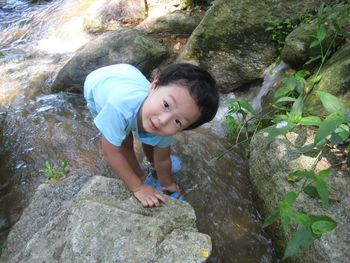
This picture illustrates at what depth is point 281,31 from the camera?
3.81 metres

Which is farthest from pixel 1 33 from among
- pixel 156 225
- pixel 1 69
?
pixel 156 225

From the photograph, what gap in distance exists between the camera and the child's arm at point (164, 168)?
254 cm

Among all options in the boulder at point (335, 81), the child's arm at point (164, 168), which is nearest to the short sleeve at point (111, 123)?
the child's arm at point (164, 168)

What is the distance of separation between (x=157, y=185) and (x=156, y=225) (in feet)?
2.90

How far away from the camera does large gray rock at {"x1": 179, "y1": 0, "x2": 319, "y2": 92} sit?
385cm

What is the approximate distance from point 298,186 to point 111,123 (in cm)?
115

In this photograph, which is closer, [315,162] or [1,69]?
[315,162]

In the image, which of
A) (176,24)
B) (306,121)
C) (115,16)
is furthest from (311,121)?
(115,16)

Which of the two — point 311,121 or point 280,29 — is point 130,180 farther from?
point 280,29

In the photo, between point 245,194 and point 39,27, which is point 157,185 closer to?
point 245,194

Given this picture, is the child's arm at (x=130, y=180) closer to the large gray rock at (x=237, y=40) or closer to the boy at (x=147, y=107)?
the boy at (x=147, y=107)

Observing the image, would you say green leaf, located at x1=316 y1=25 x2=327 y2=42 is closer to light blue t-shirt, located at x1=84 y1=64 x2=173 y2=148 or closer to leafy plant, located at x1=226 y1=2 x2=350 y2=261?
leafy plant, located at x1=226 y1=2 x2=350 y2=261

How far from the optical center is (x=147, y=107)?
6.55 feet

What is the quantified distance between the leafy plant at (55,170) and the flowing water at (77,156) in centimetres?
7
